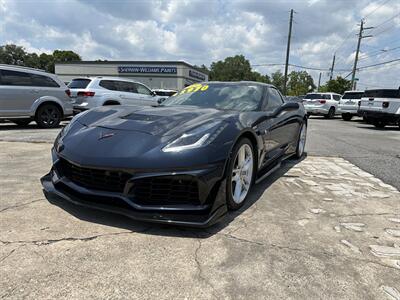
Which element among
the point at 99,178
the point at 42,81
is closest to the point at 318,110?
the point at 42,81

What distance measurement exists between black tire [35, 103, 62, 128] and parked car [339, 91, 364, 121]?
50.5 feet

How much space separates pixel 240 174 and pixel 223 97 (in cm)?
125

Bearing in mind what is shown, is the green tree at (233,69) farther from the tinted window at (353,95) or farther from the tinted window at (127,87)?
the tinted window at (127,87)

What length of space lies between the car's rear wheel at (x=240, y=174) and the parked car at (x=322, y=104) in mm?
18315

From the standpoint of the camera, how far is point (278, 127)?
171 inches

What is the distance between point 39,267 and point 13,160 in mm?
3401

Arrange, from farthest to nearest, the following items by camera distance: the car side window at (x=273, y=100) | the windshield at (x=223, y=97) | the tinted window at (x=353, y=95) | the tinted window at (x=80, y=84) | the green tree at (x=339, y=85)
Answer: the green tree at (x=339, y=85), the tinted window at (x=353, y=95), the tinted window at (x=80, y=84), the car side window at (x=273, y=100), the windshield at (x=223, y=97)

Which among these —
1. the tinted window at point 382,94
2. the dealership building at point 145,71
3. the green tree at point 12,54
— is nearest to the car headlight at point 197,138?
the tinted window at point 382,94

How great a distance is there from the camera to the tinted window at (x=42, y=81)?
9.34 metres

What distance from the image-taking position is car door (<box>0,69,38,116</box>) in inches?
344

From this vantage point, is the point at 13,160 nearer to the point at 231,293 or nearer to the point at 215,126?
the point at 215,126

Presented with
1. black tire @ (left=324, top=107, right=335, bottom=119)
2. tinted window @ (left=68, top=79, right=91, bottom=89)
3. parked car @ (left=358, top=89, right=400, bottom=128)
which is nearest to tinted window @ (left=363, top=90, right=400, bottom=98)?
parked car @ (left=358, top=89, right=400, bottom=128)

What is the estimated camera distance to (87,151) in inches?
109

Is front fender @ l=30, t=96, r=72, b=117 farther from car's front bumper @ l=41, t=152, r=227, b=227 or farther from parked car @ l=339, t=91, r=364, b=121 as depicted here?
parked car @ l=339, t=91, r=364, b=121
